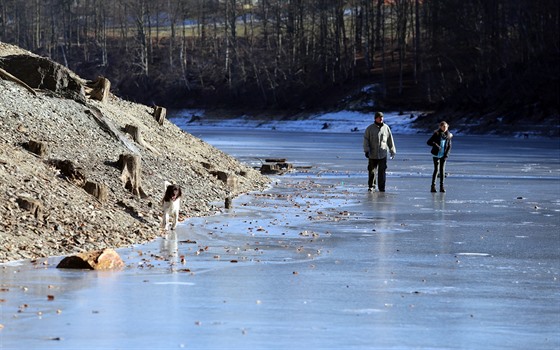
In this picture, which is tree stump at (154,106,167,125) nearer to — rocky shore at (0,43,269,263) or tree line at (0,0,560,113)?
rocky shore at (0,43,269,263)

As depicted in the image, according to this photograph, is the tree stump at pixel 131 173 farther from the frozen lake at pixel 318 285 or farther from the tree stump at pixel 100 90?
the tree stump at pixel 100 90

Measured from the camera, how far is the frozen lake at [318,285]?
866 centimetres

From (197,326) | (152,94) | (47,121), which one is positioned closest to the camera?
(197,326)

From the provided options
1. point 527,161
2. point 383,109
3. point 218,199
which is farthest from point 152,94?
point 218,199

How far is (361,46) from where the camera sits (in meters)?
106

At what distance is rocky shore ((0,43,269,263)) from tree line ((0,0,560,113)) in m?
42.8

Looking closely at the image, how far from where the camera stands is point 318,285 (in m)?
11.3

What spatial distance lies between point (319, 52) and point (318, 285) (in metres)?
93.0

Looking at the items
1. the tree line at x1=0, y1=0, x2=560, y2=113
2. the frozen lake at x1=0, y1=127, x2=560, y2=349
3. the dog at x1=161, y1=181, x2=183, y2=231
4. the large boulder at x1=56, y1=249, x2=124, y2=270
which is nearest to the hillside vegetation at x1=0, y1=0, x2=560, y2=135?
the tree line at x1=0, y1=0, x2=560, y2=113

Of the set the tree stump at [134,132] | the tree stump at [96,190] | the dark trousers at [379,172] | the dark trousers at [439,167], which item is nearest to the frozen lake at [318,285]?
the tree stump at [96,190]

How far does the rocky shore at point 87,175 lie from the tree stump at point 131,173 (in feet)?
0.09

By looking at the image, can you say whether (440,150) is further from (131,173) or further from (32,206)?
(32,206)

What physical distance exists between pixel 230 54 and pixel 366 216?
9121 centimetres

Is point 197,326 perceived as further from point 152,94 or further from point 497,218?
point 152,94
